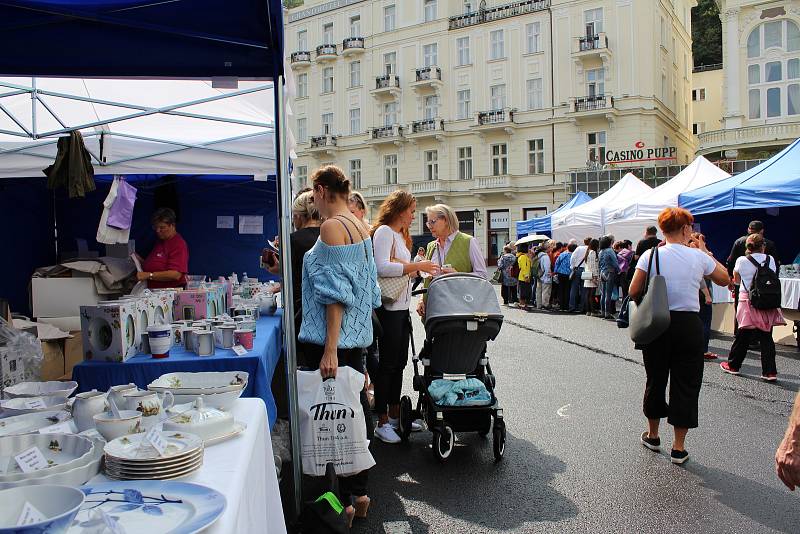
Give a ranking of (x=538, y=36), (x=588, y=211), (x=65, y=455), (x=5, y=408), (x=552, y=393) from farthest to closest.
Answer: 1. (x=538, y=36)
2. (x=588, y=211)
3. (x=552, y=393)
4. (x=5, y=408)
5. (x=65, y=455)

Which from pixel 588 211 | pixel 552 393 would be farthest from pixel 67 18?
pixel 588 211

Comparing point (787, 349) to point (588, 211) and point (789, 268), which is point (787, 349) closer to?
point (789, 268)

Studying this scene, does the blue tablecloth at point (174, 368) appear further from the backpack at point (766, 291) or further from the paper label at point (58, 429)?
the backpack at point (766, 291)

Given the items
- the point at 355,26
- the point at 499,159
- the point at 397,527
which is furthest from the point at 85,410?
the point at 355,26

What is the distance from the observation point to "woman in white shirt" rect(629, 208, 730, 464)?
432cm

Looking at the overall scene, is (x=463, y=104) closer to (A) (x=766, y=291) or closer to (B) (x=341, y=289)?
(A) (x=766, y=291)

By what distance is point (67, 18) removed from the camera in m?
3.19

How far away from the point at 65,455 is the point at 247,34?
93.2 inches

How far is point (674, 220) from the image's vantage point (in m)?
4.47

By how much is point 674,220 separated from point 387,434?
108 inches

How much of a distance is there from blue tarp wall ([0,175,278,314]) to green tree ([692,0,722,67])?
49998 mm

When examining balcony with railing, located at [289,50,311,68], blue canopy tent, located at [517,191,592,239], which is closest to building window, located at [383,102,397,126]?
balcony with railing, located at [289,50,311,68]

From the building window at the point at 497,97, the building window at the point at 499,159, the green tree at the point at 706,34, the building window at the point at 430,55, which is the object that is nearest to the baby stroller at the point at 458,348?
the building window at the point at 499,159

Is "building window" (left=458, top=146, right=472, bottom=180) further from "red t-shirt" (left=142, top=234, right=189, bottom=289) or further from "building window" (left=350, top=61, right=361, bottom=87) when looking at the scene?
"red t-shirt" (left=142, top=234, right=189, bottom=289)
